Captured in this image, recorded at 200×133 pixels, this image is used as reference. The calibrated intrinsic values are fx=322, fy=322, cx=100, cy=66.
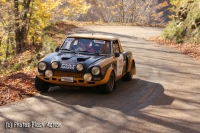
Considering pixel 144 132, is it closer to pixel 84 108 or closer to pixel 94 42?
pixel 84 108

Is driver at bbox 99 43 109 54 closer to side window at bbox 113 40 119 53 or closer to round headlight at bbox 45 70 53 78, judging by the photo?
side window at bbox 113 40 119 53

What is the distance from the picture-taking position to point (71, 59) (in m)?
8.61

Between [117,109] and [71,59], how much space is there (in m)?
2.05

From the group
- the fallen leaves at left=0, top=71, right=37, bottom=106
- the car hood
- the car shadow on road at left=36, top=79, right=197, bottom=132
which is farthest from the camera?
the car hood

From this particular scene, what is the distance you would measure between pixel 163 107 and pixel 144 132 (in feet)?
6.43

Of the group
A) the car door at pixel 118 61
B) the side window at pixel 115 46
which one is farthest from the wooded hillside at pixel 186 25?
the car door at pixel 118 61

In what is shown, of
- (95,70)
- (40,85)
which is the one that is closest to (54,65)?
(40,85)

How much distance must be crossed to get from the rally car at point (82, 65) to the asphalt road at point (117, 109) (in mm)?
362

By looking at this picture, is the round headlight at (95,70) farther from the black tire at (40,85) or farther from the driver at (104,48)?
the black tire at (40,85)

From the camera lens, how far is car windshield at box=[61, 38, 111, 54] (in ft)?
31.2

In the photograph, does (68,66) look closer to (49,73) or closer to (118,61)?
(49,73)

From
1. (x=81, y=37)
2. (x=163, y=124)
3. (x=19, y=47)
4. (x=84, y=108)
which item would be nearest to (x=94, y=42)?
(x=81, y=37)

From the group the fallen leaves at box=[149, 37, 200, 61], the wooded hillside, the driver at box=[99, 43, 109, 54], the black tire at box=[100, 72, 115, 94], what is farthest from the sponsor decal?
the wooded hillside

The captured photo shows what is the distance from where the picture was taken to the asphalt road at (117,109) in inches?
241
